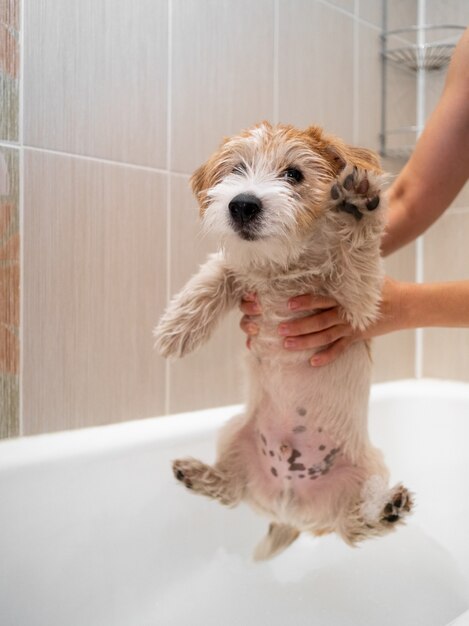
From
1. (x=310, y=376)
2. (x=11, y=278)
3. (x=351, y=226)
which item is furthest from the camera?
(x=11, y=278)

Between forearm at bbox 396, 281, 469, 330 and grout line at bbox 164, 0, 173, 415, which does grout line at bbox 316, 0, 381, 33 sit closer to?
grout line at bbox 164, 0, 173, 415

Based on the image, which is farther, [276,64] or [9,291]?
[276,64]

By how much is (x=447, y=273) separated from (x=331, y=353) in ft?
3.94

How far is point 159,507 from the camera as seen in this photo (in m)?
1.17

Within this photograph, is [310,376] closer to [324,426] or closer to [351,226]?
[324,426]

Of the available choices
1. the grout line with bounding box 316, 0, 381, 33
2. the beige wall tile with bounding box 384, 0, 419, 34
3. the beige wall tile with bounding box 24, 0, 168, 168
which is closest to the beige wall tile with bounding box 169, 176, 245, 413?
the beige wall tile with bounding box 24, 0, 168, 168

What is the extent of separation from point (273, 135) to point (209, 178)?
0.36 ft

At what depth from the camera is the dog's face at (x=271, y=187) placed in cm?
72

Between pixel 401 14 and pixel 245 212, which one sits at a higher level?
pixel 401 14

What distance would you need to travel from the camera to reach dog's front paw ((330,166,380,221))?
73 centimetres

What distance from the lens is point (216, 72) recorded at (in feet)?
4.57

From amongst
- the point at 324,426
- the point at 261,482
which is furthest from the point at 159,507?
the point at 324,426

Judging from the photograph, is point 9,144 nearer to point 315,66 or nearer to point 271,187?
point 271,187

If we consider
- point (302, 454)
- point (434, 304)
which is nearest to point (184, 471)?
point (302, 454)
